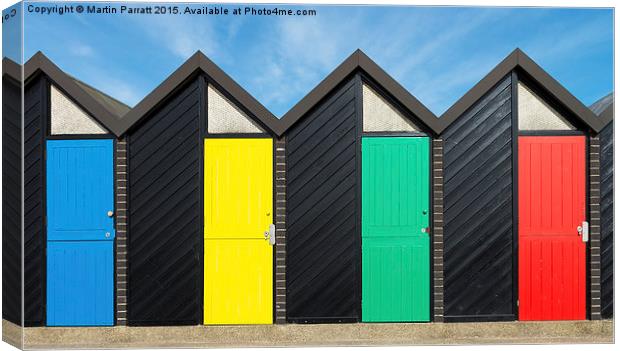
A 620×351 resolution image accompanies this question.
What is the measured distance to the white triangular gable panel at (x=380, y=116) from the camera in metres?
6.61

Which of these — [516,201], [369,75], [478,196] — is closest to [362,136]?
[369,75]

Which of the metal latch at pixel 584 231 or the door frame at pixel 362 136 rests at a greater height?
the door frame at pixel 362 136

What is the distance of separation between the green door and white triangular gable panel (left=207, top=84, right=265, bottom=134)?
1282mm

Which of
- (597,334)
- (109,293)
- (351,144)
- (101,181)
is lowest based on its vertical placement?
(597,334)

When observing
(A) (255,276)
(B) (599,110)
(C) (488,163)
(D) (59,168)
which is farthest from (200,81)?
(B) (599,110)

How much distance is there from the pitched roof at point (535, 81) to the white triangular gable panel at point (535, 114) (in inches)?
5.5

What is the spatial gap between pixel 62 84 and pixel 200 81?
1490 mm

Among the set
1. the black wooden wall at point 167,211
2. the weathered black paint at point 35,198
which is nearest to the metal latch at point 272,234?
the black wooden wall at point 167,211

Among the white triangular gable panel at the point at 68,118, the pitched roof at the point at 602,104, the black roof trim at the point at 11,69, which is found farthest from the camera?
the pitched roof at the point at 602,104

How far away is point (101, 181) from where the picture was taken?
21.3 feet

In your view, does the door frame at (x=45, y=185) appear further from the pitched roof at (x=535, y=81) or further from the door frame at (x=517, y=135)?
the door frame at (x=517, y=135)

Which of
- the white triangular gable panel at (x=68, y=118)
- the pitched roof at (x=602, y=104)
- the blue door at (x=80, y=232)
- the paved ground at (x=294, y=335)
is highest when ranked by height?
the pitched roof at (x=602, y=104)

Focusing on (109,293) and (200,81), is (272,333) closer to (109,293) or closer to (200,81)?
(109,293)

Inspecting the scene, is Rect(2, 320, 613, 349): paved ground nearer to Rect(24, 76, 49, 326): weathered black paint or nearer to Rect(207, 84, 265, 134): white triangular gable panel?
Rect(24, 76, 49, 326): weathered black paint
